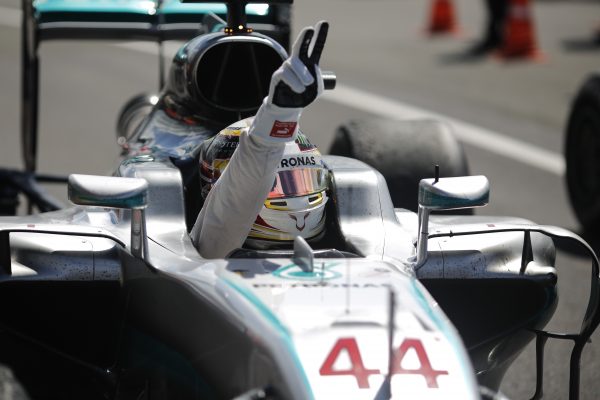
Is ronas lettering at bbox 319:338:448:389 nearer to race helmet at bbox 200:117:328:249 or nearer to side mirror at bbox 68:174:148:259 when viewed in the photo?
side mirror at bbox 68:174:148:259

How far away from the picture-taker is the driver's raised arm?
457 centimetres

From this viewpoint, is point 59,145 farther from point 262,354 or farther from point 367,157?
point 262,354

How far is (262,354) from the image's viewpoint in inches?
162

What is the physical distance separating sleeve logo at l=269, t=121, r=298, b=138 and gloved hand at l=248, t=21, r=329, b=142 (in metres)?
0.02

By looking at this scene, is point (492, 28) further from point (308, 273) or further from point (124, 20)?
→ point (308, 273)

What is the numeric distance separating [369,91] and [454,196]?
9.60 meters

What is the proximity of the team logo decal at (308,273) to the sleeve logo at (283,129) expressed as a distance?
1.59ft

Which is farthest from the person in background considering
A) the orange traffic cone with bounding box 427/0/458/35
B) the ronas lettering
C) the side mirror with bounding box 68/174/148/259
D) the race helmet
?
the ronas lettering

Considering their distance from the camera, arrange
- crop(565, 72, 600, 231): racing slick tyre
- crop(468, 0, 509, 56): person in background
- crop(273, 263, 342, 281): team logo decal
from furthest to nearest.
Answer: crop(468, 0, 509, 56): person in background, crop(565, 72, 600, 231): racing slick tyre, crop(273, 263, 342, 281): team logo decal

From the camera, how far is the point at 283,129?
471 cm

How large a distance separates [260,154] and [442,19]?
13.8 metres

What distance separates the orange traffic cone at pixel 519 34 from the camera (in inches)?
627

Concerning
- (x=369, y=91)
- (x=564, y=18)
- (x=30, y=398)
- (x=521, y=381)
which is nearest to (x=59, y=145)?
(x=369, y=91)

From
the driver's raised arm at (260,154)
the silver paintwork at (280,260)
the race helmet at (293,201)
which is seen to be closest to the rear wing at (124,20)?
the silver paintwork at (280,260)
